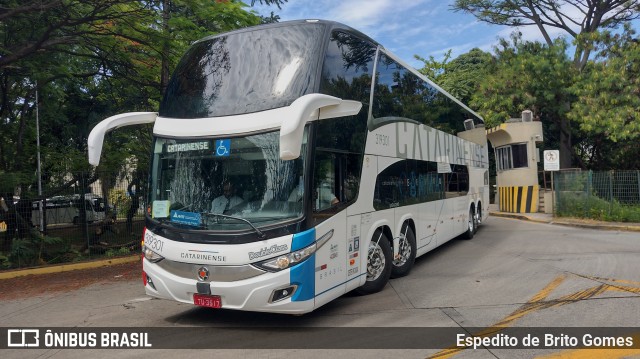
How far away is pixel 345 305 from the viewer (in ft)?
22.5

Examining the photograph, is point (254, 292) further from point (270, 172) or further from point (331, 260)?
point (270, 172)

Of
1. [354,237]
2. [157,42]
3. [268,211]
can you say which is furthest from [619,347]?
[157,42]

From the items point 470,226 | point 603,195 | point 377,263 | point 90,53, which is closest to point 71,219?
point 90,53

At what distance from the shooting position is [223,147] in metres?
5.73

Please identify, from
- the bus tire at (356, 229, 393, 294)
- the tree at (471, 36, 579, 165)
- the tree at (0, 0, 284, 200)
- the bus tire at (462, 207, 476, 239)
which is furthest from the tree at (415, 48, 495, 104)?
the bus tire at (356, 229, 393, 294)

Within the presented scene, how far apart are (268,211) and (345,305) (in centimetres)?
226

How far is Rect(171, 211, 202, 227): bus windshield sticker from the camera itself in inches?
221

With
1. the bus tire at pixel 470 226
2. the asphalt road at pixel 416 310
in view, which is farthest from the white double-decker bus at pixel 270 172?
the bus tire at pixel 470 226

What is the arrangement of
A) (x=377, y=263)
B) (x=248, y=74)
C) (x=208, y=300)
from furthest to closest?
(x=377, y=263) → (x=248, y=74) → (x=208, y=300)

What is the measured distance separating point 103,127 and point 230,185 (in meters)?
1.99

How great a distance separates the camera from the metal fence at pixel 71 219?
11406 millimetres

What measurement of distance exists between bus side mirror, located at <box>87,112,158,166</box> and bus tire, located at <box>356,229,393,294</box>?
153 inches

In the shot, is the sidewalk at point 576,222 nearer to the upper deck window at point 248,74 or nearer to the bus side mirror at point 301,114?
the bus side mirror at point 301,114

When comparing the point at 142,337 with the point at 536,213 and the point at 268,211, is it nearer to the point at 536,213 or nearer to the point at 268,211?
the point at 268,211
